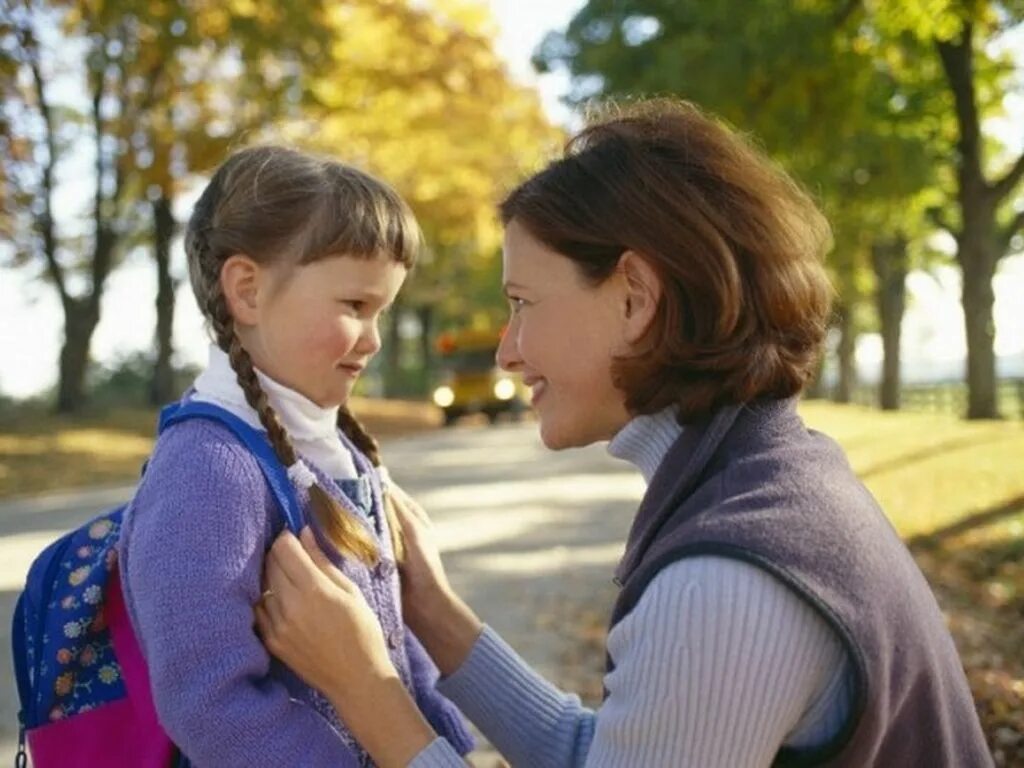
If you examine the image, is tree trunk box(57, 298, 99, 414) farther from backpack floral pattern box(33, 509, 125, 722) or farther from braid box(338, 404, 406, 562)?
backpack floral pattern box(33, 509, 125, 722)

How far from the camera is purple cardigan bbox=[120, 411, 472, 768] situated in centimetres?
181

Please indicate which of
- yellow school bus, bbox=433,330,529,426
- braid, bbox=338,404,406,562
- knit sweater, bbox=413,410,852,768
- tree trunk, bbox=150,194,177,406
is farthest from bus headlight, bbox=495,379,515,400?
knit sweater, bbox=413,410,852,768

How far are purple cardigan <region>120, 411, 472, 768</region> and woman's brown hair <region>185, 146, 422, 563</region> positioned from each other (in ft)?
0.33

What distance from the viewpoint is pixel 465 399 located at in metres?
27.3

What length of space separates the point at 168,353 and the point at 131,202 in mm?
2920

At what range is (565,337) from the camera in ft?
6.38

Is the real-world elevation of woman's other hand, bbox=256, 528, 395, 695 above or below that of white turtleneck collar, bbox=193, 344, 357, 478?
below

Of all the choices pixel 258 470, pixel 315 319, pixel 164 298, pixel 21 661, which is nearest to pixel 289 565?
pixel 258 470

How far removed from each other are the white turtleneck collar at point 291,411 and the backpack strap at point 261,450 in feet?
0.11

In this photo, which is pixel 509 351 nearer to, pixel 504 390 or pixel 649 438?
pixel 649 438

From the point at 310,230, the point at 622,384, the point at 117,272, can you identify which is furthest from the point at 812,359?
the point at 117,272

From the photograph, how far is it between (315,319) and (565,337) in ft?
1.53

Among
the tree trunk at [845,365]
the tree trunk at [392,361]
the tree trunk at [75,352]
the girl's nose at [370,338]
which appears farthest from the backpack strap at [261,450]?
Answer: the tree trunk at [845,365]

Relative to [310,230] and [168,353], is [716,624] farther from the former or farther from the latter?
[168,353]
